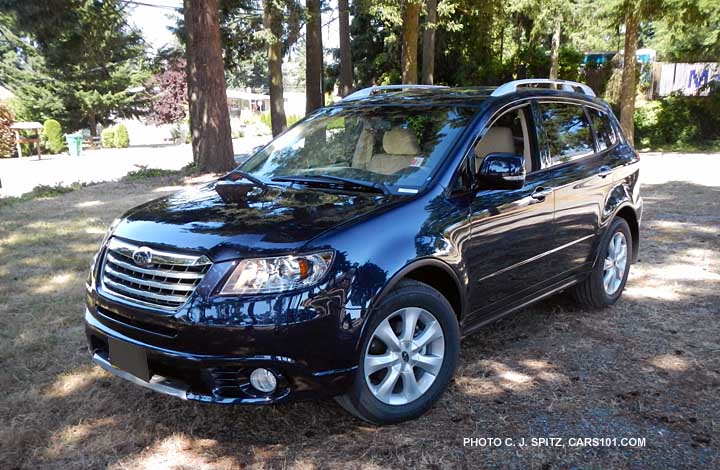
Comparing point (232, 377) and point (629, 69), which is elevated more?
point (629, 69)

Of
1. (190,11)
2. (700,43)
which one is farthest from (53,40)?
(700,43)

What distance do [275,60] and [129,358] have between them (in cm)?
1925

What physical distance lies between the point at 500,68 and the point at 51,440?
86.4 ft

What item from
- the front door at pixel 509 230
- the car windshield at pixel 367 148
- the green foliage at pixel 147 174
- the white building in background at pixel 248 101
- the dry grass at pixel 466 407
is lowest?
the dry grass at pixel 466 407

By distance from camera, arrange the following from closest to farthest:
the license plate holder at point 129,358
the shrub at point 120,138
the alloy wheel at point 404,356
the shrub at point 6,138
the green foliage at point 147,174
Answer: the license plate holder at point 129,358 → the alloy wheel at point 404,356 → the green foliage at point 147,174 → the shrub at point 6,138 → the shrub at point 120,138

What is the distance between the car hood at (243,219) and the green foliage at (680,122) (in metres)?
21.5

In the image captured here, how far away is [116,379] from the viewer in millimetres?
4000

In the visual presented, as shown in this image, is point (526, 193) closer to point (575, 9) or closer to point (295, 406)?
point (295, 406)

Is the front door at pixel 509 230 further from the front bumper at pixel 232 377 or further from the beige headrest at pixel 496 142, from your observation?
the front bumper at pixel 232 377

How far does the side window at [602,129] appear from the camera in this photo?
16.8ft

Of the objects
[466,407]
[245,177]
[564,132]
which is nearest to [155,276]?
[245,177]

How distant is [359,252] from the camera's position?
9.83 ft

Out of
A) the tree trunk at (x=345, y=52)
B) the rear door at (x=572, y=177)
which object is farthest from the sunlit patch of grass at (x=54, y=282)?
the tree trunk at (x=345, y=52)

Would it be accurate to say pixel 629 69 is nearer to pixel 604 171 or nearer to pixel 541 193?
pixel 604 171
